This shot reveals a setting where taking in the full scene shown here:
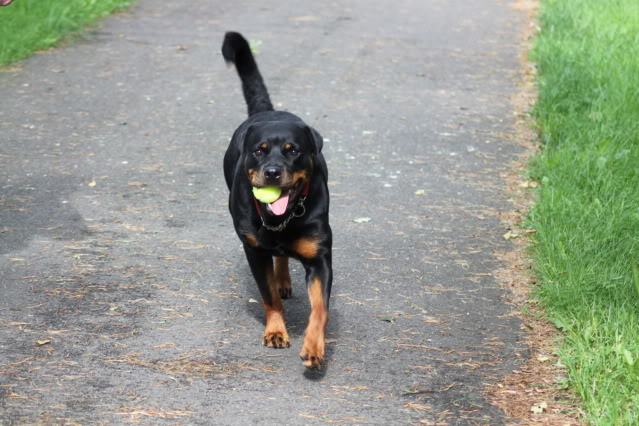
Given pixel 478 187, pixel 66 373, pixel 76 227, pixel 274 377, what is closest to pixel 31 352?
pixel 66 373

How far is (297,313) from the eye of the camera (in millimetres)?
5090

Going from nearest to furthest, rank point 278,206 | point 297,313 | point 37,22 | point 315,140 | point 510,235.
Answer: point 278,206, point 315,140, point 297,313, point 510,235, point 37,22

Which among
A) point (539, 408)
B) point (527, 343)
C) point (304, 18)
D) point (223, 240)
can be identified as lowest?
point (304, 18)

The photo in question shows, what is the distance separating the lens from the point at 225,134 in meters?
8.32

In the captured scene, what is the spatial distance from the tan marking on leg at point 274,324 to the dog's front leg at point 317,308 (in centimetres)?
25

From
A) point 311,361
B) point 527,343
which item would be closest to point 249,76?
point 311,361

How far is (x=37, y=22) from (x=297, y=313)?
310 inches

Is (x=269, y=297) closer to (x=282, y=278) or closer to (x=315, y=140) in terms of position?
(x=282, y=278)

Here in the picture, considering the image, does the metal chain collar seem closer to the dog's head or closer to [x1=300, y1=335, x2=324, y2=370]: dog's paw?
the dog's head

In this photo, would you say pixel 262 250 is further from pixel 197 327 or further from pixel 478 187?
pixel 478 187

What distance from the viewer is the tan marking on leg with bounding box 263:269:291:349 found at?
4.63 meters

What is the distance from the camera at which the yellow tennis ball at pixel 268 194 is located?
431cm

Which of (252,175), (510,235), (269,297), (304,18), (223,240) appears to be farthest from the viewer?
(304,18)

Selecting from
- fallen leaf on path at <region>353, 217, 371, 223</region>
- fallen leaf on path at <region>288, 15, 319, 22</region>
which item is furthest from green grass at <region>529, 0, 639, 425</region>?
fallen leaf on path at <region>288, 15, 319, 22</region>
